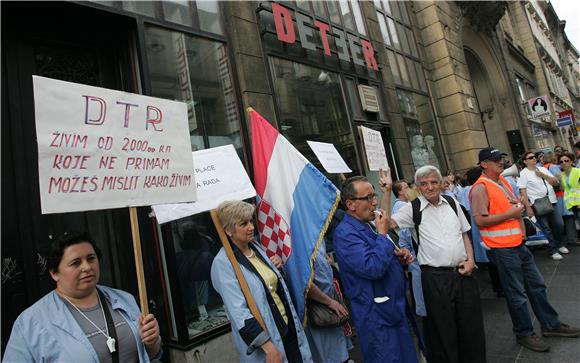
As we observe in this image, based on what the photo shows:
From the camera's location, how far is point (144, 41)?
4.67 m

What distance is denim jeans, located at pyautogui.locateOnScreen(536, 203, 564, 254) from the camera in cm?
693

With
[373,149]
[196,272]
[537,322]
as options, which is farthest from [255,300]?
[537,322]

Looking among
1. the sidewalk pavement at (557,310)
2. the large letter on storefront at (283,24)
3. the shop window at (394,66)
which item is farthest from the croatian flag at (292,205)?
the shop window at (394,66)

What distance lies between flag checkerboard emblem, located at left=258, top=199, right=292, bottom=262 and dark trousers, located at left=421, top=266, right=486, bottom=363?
4.05 ft

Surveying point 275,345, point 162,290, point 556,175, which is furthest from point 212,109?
point 556,175

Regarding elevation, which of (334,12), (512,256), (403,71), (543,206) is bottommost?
(512,256)

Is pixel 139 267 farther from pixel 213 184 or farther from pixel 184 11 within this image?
pixel 184 11

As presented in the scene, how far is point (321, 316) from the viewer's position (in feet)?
9.86

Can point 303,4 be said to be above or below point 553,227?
above

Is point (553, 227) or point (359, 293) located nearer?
point (359, 293)

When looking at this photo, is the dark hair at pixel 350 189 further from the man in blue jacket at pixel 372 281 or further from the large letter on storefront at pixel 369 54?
the large letter on storefront at pixel 369 54

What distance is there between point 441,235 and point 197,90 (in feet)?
12.6

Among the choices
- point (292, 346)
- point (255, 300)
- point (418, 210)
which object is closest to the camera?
point (255, 300)

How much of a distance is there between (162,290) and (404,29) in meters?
11.1
